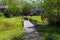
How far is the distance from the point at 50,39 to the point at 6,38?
289 cm

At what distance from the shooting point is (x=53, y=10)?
15547mm

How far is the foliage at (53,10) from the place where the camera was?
14.9 meters

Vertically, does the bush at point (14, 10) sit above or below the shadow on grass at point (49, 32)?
below

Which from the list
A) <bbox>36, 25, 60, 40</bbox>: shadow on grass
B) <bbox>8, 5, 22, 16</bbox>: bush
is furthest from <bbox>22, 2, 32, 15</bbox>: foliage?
<bbox>36, 25, 60, 40</bbox>: shadow on grass

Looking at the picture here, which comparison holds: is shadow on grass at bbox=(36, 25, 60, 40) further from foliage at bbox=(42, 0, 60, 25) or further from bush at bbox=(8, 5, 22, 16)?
bush at bbox=(8, 5, 22, 16)

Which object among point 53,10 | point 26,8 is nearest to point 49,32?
point 53,10

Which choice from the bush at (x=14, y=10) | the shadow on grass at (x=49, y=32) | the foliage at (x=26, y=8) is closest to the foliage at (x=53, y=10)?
the shadow on grass at (x=49, y=32)

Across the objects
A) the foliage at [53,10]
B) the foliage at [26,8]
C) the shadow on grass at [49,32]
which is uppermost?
the foliage at [53,10]

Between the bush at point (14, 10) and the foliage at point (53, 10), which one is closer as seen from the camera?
the foliage at point (53, 10)

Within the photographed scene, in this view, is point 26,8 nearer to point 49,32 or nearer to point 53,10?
point 53,10

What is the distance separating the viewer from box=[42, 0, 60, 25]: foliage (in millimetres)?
14912

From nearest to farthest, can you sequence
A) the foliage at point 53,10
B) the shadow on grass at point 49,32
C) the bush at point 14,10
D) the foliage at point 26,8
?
the shadow on grass at point 49,32 → the foliage at point 53,10 → the bush at point 14,10 → the foliage at point 26,8

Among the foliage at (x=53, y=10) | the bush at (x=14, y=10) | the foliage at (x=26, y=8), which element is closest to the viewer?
the foliage at (x=53, y=10)

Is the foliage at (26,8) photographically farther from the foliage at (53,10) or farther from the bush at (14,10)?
the foliage at (53,10)
